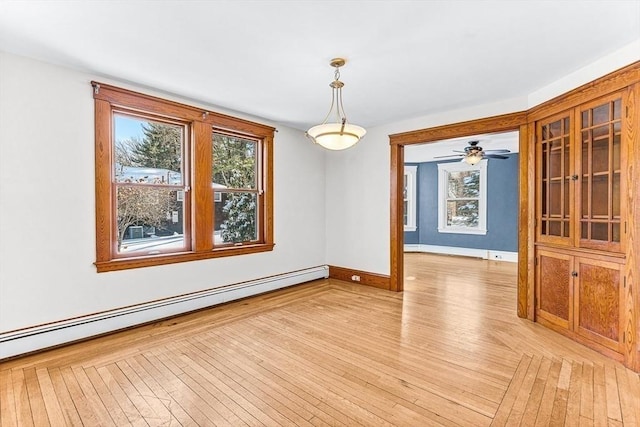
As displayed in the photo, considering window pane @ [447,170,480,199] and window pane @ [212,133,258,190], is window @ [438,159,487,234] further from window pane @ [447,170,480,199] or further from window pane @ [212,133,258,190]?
window pane @ [212,133,258,190]

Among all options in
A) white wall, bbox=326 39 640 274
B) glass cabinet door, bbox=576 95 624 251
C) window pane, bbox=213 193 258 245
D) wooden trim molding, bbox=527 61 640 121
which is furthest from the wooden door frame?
window pane, bbox=213 193 258 245

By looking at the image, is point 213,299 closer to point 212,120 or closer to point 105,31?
point 212,120

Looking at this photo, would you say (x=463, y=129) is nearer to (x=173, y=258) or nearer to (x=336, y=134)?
(x=336, y=134)

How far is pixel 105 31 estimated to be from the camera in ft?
8.03

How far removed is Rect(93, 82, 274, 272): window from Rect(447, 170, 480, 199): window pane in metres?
5.78

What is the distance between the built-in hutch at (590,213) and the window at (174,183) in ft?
12.0

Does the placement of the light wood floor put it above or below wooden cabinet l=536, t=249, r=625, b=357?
below

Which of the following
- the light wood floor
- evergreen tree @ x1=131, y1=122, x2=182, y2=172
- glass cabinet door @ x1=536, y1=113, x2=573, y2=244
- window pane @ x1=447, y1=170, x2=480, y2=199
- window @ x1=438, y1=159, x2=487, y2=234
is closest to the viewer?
the light wood floor

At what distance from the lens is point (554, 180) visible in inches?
139

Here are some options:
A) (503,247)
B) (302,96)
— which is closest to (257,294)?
(302,96)

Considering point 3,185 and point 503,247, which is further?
point 503,247

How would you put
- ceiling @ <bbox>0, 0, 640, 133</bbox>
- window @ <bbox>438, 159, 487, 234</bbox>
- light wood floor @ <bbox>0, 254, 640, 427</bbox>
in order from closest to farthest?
light wood floor @ <bbox>0, 254, 640, 427</bbox>
ceiling @ <bbox>0, 0, 640, 133</bbox>
window @ <bbox>438, 159, 487, 234</bbox>

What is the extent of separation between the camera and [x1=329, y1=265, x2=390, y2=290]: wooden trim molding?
5.21 m

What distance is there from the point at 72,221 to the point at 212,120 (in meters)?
2.02
